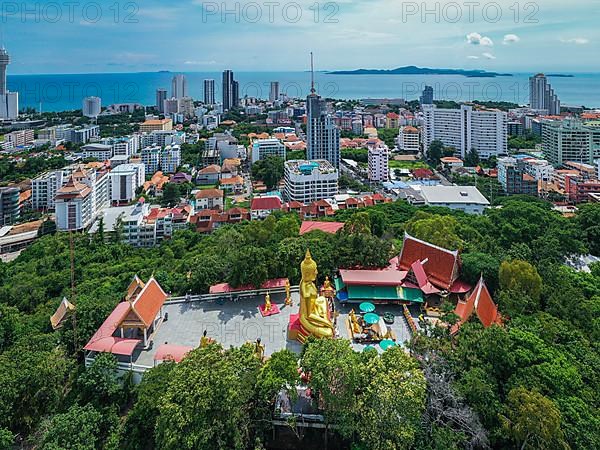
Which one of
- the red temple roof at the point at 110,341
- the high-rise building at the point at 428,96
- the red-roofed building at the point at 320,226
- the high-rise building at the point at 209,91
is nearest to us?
the red temple roof at the point at 110,341

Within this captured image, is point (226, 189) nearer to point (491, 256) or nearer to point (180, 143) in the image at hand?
point (180, 143)

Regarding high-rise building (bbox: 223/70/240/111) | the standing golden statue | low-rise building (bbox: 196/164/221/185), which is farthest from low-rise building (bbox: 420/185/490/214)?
high-rise building (bbox: 223/70/240/111)

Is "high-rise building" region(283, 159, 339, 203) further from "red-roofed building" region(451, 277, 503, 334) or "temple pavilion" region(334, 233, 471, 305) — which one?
"red-roofed building" region(451, 277, 503, 334)

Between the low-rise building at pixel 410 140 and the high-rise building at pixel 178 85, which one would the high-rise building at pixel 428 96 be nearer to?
the low-rise building at pixel 410 140

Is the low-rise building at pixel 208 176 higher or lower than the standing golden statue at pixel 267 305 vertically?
higher

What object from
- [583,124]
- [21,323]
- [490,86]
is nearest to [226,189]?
[21,323]

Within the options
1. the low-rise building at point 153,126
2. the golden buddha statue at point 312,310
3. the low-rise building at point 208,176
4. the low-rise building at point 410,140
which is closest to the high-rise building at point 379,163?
the low-rise building at point 410,140
